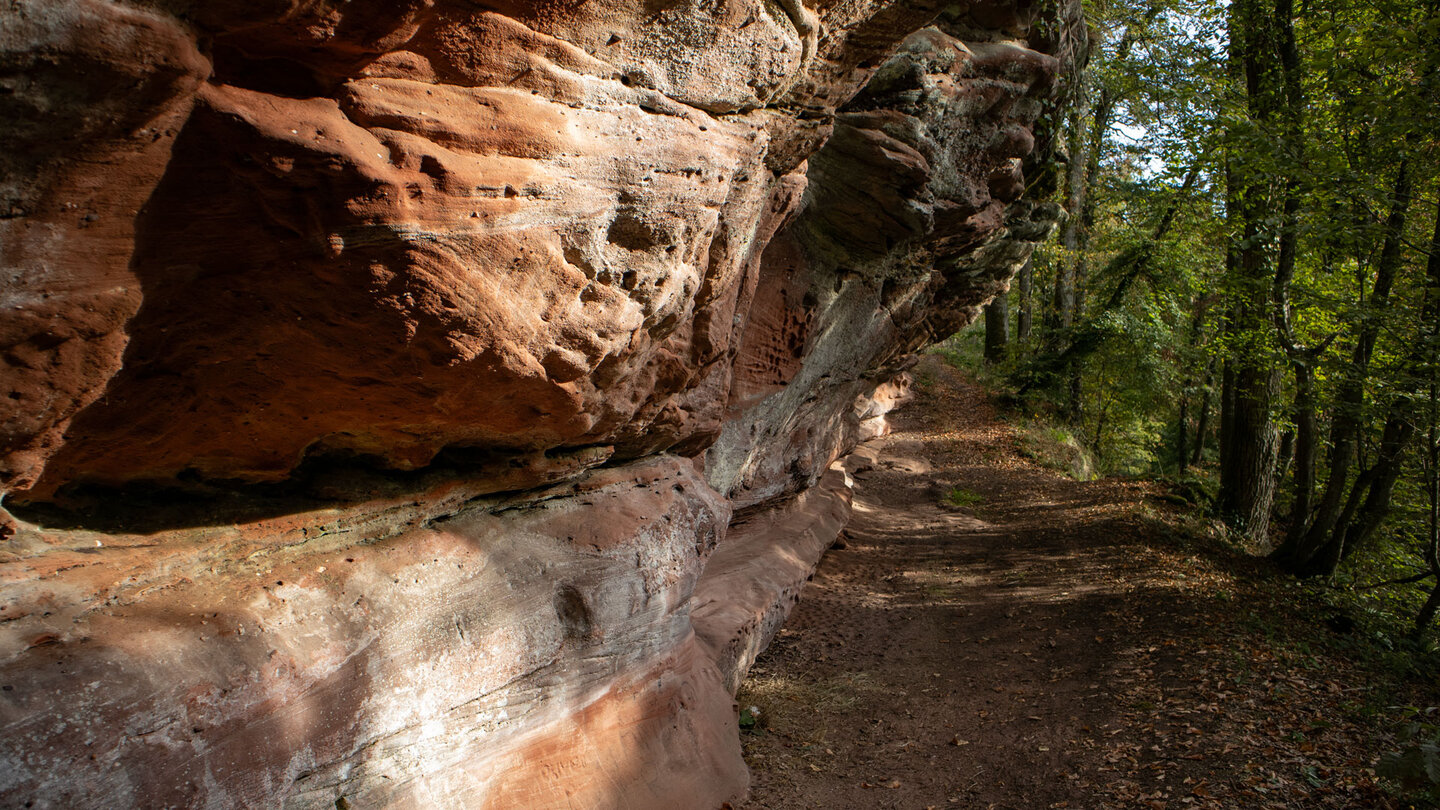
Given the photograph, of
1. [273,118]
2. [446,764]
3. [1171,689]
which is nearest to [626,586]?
[446,764]

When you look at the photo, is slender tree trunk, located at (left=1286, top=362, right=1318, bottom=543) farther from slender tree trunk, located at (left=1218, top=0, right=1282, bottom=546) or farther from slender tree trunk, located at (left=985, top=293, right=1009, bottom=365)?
slender tree trunk, located at (left=985, top=293, right=1009, bottom=365)

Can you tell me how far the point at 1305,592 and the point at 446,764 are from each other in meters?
10.4

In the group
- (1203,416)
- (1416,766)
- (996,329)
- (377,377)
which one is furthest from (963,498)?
(377,377)

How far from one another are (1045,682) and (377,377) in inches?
273

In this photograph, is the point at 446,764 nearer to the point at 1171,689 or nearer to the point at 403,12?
the point at 403,12

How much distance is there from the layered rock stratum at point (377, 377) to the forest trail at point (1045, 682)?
1536mm

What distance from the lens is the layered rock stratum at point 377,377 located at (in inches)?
109

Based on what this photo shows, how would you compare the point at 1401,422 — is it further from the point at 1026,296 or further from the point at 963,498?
Answer: the point at 1026,296

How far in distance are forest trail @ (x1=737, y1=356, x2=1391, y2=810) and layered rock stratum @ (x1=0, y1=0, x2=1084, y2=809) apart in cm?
154

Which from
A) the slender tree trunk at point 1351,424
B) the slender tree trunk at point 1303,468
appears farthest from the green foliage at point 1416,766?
the slender tree trunk at point 1303,468

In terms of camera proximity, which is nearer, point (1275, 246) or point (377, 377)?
point (377, 377)

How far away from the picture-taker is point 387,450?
4.36 meters

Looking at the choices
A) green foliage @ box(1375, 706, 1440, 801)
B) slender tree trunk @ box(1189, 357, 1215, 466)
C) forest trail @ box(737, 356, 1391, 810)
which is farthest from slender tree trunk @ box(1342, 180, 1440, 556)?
slender tree trunk @ box(1189, 357, 1215, 466)

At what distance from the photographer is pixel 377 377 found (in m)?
3.67
